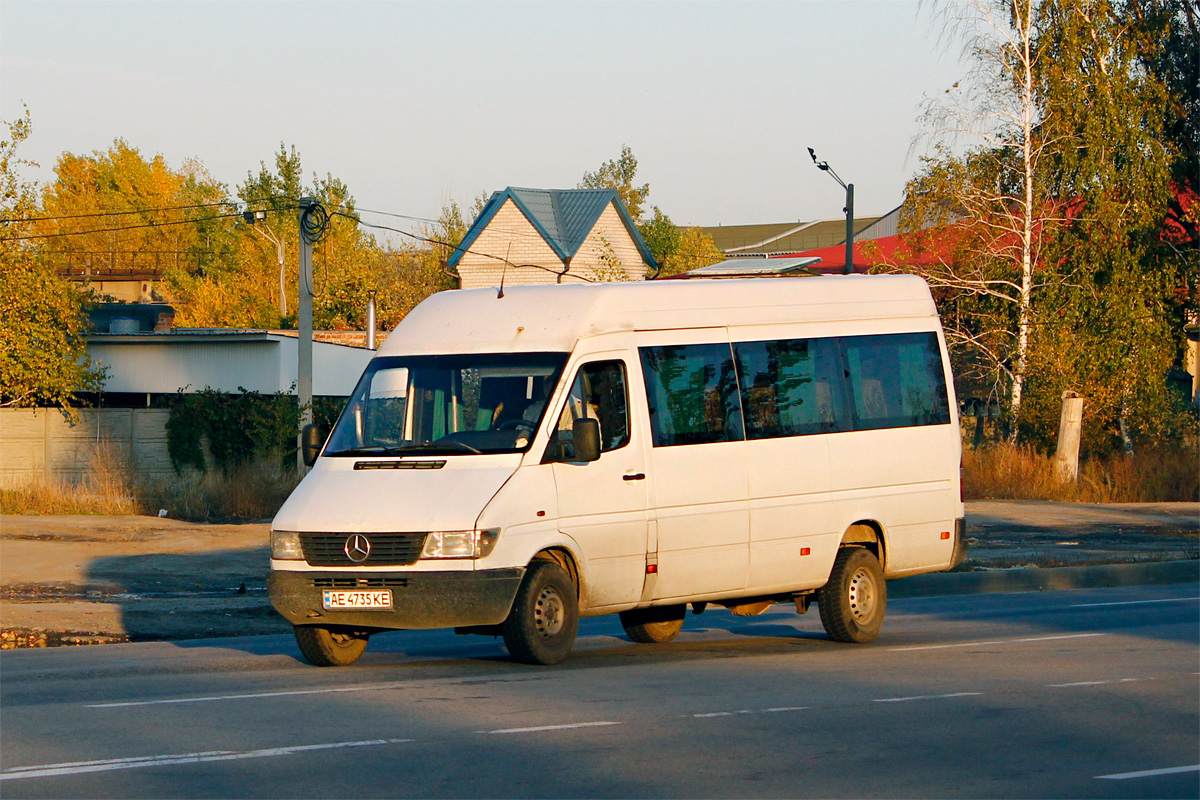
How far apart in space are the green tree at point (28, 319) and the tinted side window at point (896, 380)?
66.1ft

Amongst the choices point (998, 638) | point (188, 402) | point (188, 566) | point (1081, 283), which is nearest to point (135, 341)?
point (188, 402)

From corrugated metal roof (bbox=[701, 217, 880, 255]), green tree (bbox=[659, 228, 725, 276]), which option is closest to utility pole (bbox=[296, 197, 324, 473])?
green tree (bbox=[659, 228, 725, 276])

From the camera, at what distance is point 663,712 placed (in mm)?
8328

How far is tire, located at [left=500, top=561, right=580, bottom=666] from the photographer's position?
9648 millimetres

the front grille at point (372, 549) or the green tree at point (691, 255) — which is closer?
the front grille at point (372, 549)

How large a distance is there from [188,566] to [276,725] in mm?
10147

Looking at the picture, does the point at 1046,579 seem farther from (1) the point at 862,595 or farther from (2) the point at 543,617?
(2) the point at 543,617

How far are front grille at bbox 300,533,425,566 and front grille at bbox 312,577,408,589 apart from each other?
0.10 metres

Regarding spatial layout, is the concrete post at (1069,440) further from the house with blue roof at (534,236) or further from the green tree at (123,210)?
the green tree at (123,210)

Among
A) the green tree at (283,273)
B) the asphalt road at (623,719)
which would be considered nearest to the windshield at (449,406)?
the asphalt road at (623,719)

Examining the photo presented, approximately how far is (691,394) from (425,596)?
277cm

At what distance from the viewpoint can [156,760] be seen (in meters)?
6.90

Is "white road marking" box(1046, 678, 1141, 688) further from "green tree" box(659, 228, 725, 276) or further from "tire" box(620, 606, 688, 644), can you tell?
"green tree" box(659, 228, 725, 276)

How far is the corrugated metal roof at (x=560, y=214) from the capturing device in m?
61.0
